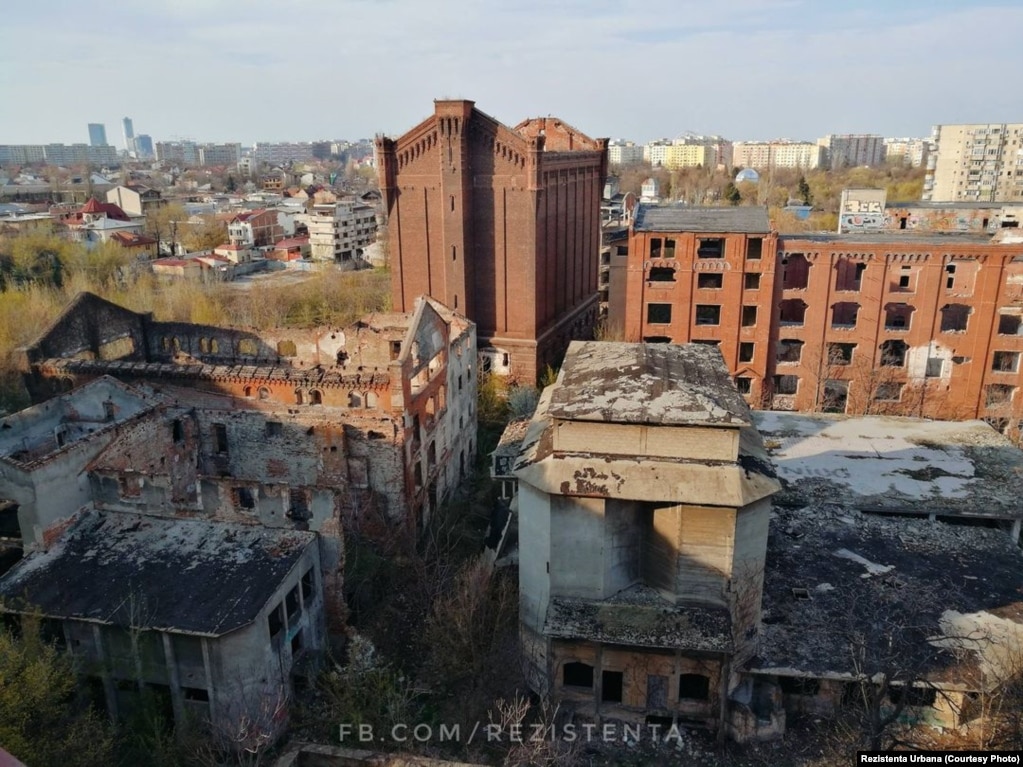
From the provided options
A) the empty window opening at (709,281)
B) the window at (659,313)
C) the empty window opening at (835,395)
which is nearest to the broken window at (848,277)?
the empty window opening at (835,395)

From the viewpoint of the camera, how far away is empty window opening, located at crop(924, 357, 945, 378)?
128ft

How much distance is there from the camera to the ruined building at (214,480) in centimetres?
1678

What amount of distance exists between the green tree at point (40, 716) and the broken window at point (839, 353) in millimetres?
36067

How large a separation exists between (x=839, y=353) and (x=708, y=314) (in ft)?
23.3

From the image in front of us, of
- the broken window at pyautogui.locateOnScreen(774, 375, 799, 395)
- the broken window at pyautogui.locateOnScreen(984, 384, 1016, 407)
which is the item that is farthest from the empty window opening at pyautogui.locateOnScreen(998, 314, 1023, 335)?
the broken window at pyautogui.locateOnScreen(774, 375, 799, 395)

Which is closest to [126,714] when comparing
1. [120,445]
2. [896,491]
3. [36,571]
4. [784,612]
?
[36,571]

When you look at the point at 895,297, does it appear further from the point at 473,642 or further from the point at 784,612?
the point at 473,642

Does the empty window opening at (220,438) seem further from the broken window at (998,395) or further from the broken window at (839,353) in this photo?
the broken window at (998,395)

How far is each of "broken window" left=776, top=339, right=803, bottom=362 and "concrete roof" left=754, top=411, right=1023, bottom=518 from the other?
→ 29.4 ft

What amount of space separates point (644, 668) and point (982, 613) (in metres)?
8.61

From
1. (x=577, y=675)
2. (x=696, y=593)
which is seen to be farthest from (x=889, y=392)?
(x=577, y=675)

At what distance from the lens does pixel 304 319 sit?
59438 mm

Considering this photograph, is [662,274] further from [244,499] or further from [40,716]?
[40,716]

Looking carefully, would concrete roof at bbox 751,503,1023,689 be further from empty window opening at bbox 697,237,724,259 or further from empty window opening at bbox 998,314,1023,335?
empty window opening at bbox 998,314,1023,335
